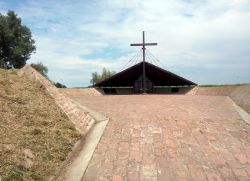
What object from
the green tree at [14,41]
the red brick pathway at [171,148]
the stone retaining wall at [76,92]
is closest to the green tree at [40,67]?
the green tree at [14,41]

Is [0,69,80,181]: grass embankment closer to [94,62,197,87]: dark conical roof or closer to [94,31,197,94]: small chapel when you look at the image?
[94,31,197,94]: small chapel

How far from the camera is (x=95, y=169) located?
26.9 feet

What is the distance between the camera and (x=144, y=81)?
122 feet

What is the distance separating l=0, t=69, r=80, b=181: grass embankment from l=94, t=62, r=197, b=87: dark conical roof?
25.7 m

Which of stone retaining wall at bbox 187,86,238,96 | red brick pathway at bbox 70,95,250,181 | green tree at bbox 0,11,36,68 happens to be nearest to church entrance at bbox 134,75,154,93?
stone retaining wall at bbox 187,86,238,96

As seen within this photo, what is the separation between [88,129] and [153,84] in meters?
31.2

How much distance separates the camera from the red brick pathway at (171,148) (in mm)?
8156

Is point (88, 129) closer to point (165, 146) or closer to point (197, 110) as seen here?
point (165, 146)

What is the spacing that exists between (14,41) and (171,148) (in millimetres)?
47483

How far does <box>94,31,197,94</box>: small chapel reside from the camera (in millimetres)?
37109

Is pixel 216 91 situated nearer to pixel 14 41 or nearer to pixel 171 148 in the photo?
pixel 171 148

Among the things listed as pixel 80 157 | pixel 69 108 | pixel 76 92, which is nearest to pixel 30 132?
pixel 80 157

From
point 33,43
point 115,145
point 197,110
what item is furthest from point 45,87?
point 33,43

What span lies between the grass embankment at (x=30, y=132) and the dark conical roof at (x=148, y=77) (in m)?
25.7
